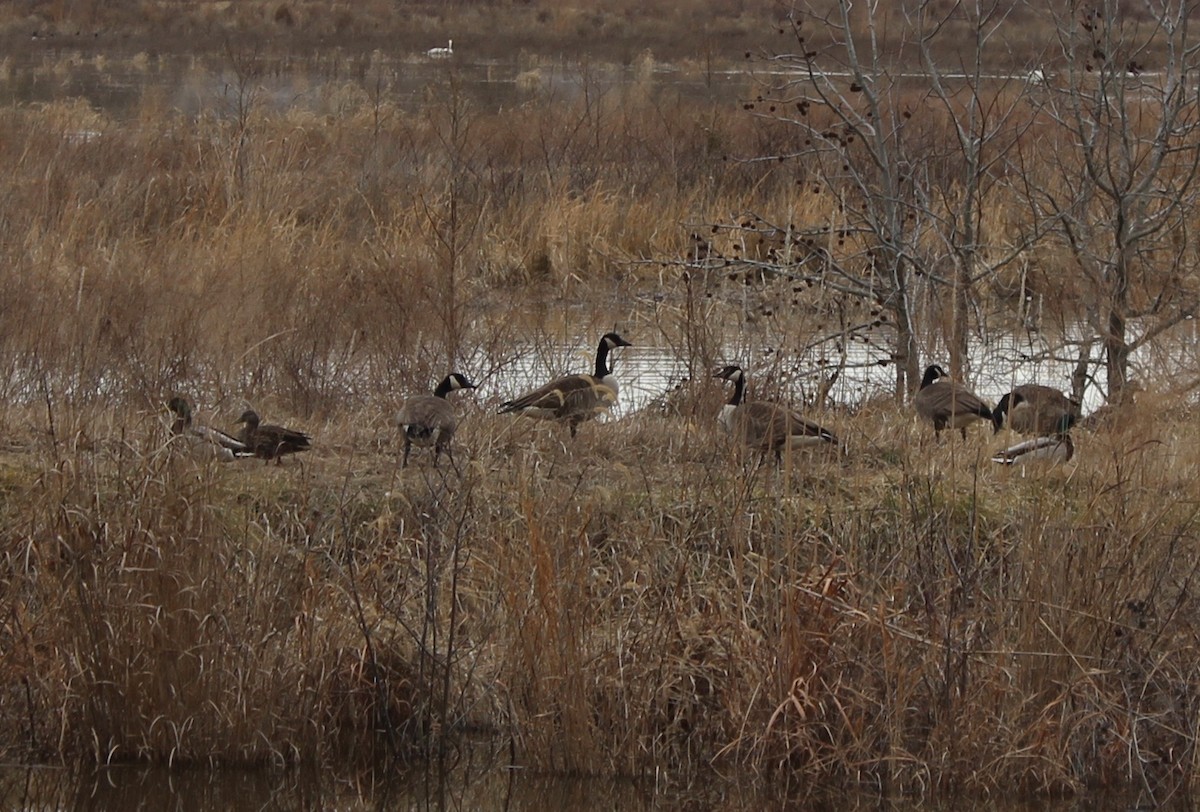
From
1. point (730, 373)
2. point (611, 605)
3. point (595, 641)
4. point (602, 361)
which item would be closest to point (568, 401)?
point (730, 373)

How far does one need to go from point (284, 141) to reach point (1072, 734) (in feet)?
39.7

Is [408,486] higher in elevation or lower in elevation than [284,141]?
lower

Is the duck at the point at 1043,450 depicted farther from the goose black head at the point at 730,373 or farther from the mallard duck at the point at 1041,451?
the goose black head at the point at 730,373

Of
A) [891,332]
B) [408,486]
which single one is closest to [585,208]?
[891,332]

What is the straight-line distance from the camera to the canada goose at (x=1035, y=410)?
8328mm

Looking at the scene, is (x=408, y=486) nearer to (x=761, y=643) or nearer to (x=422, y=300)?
(x=761, y=643)

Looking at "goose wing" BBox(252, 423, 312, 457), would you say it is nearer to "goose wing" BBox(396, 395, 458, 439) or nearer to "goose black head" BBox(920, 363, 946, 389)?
"goose wing" BBox(396, 395, 458, 439)

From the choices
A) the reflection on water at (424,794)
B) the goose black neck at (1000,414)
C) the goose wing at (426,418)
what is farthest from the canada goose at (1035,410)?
the goose wing at (426,418)

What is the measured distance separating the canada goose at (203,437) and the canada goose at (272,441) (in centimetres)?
A: 4

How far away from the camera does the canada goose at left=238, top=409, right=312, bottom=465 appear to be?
7.80m

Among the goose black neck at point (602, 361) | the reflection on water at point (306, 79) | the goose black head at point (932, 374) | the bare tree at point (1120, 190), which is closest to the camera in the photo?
the bare tree at point (1120, 190)

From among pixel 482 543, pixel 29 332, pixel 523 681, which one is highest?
pixel 29 332

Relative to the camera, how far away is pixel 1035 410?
334 inches

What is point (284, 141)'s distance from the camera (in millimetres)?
16438
